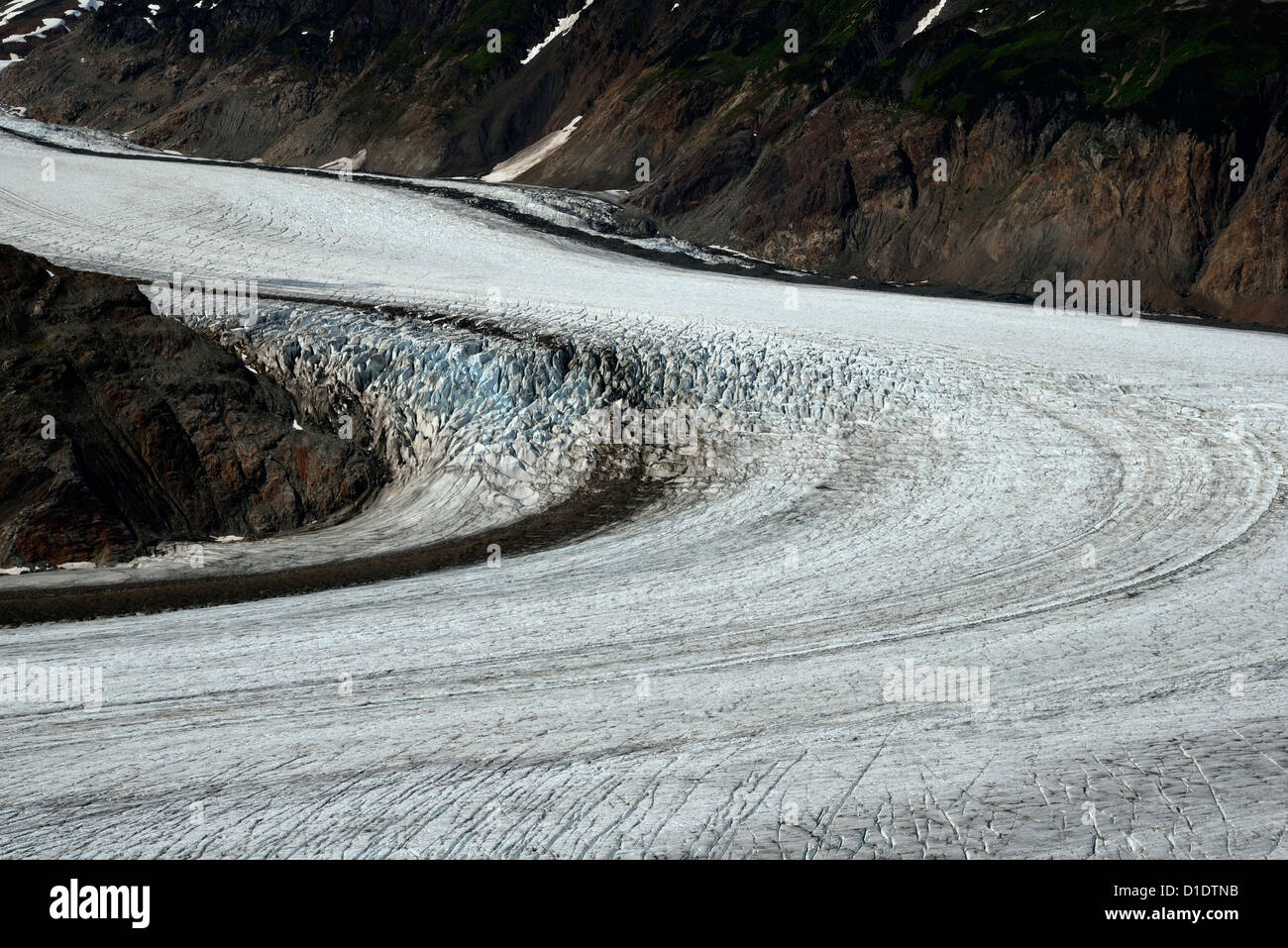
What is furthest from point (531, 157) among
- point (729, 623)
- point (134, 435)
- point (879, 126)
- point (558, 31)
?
point (729, 623)

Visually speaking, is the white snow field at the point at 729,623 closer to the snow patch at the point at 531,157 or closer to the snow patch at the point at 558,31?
the snow patch at the point at 531,157

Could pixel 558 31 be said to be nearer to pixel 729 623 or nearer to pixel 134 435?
pixel 134 435

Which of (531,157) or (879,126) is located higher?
(531,157)

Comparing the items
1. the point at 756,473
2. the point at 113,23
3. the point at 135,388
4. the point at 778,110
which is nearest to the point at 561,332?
the point at 756,473

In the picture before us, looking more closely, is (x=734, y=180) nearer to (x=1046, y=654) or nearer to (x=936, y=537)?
(x=936, y=537)

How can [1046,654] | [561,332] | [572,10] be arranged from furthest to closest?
[572,10]
[561,332]
[1046,654]

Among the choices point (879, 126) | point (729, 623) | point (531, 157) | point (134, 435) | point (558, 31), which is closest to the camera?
point (729, 623)
